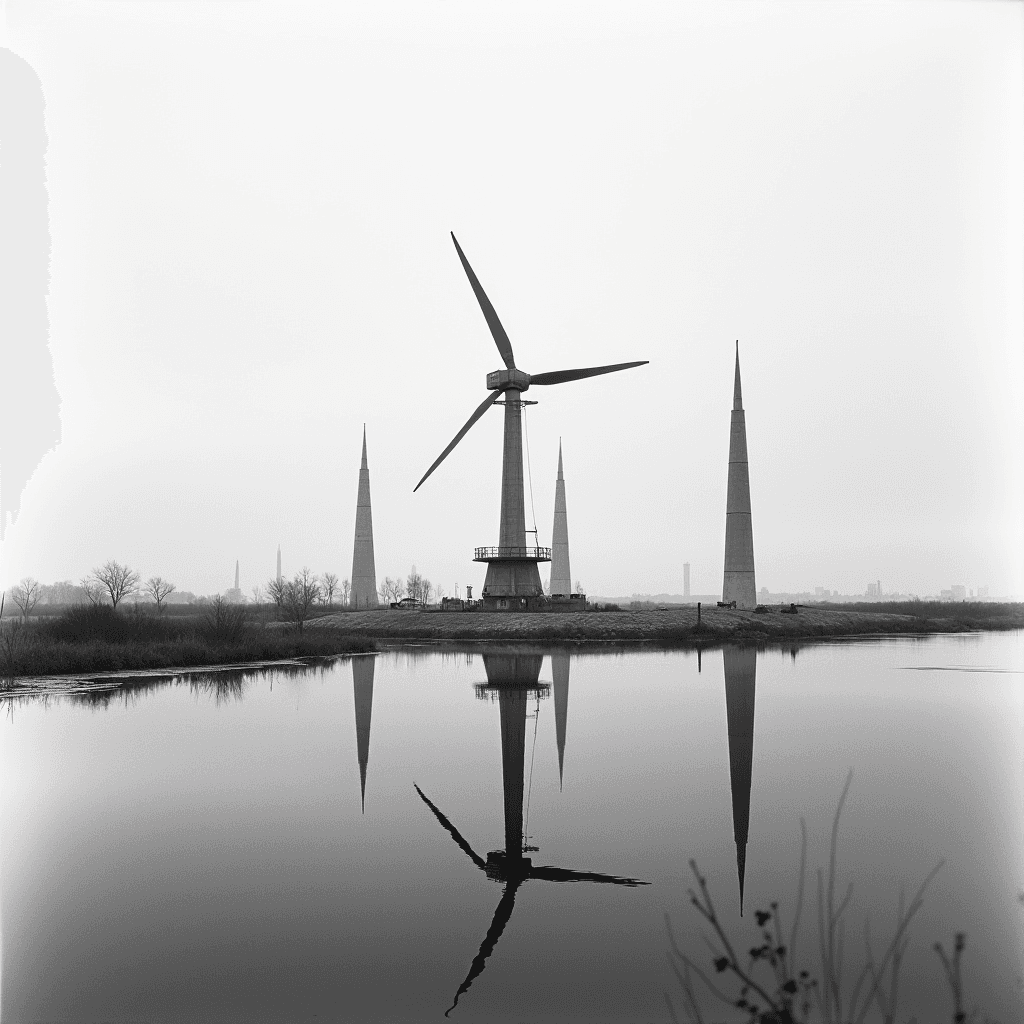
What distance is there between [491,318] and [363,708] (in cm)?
4038

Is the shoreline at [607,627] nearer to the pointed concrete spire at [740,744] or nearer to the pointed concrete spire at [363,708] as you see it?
the pointed concrete spire at [363,708]

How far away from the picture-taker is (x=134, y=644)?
131ft

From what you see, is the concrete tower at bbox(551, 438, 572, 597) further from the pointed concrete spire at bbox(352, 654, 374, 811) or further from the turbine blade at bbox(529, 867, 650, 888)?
the turbine blade at bbox(529, 867, 650, 888)

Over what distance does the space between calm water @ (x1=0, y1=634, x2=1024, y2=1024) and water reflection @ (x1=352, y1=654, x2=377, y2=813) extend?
152 millimetres

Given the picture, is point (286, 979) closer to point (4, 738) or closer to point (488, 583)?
point (4, 738)

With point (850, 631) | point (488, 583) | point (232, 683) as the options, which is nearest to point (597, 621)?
point (488, 583)

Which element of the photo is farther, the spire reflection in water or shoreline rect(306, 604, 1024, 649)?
shoreline rect(306, 604, 1024, 649)

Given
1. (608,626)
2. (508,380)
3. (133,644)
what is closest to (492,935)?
(133,644)

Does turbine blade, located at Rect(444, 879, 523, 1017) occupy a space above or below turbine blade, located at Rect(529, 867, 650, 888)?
below

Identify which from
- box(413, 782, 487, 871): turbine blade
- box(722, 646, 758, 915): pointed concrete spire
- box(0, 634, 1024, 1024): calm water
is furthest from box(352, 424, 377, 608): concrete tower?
box(413, 782, 487, 871): turbine blade

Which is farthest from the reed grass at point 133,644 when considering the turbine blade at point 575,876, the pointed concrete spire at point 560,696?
the turbine blade at point 575,876

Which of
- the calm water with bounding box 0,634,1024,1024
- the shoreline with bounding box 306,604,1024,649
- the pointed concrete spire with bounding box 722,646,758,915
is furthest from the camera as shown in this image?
the shoreline with bounding box 306,604,1024,649

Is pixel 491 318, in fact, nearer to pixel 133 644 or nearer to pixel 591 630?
pixel 591 630

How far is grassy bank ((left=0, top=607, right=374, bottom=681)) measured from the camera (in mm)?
35062
